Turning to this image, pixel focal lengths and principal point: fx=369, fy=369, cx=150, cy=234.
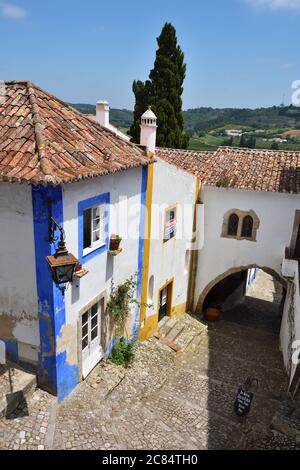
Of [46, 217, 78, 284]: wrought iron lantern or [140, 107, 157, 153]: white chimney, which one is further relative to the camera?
[140, 107, 157, 153]: white chimney

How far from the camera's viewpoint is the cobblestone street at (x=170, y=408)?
889cm

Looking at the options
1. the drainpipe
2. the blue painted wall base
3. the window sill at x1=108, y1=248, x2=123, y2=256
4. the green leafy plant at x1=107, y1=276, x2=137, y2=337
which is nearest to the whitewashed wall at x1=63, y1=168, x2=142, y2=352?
the window sill at x1=108, y1=248, x2=123, y2=256

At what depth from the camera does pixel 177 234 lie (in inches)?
611

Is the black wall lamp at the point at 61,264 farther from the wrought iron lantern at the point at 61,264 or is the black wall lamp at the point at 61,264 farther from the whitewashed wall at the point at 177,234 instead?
the whitewashed wall at the point at 177,234

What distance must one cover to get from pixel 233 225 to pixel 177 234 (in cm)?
294

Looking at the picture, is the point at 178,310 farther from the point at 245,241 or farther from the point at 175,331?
the point at 245,241

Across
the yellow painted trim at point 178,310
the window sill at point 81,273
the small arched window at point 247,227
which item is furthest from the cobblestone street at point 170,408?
the small arched window at point 247,227

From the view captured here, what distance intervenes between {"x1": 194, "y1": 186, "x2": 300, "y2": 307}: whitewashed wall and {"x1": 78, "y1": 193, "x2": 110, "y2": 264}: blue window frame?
7.47 meters

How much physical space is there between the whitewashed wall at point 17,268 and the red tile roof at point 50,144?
2.32ft

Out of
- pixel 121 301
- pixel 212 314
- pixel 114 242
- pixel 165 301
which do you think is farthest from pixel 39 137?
pixel 212 314

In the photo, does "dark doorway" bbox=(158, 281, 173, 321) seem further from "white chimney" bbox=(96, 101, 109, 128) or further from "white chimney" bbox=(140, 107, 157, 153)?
"white chimney" bbox=(96, 101, 109, 128)

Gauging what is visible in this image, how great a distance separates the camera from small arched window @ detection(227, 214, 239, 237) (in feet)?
54.4

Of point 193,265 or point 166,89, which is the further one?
point 166,89
